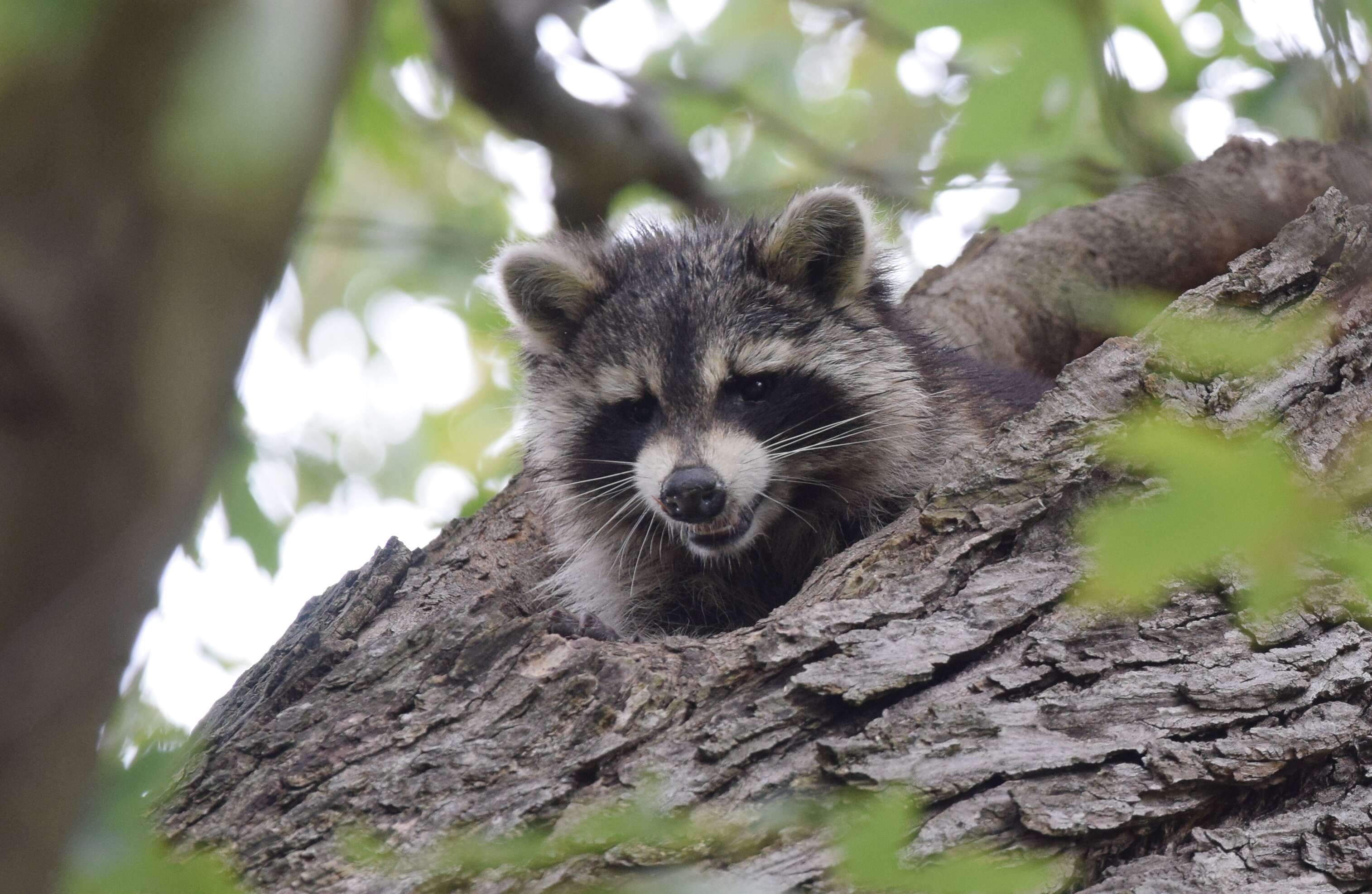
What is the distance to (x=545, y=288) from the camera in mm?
4699

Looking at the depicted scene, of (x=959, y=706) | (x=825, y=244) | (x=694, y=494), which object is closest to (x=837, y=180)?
(x=825, y=244)

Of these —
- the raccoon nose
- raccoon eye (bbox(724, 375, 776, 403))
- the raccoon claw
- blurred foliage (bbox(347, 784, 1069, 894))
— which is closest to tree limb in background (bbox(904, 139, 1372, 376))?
raccoon eye (bbox(724, 375, 776, 403))

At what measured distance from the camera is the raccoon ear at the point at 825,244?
4.40 meters

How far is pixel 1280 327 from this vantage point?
267 centimetres

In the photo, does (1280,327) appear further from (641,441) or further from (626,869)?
(641,441)

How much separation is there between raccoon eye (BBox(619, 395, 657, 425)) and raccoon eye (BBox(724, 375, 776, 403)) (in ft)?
1.00

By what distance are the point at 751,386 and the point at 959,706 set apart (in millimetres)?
1936

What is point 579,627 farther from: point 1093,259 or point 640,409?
Result: point 1093,259

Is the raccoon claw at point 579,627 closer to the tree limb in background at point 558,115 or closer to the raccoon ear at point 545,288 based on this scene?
the raccoon ear at point 545,288

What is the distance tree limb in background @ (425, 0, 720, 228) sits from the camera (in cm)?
530

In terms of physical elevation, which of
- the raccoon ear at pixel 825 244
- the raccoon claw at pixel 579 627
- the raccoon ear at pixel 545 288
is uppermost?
the raccoon ear at pixel 545 288

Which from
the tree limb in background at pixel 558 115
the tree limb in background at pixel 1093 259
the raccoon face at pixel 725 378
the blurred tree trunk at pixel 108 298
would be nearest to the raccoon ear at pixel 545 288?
the raccoon face at pixel 725 378

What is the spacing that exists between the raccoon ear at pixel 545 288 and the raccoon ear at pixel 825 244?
0.74 metres

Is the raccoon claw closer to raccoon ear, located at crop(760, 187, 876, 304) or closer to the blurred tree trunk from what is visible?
raccoon ear, located at crop(760, 187, 876, 304)
